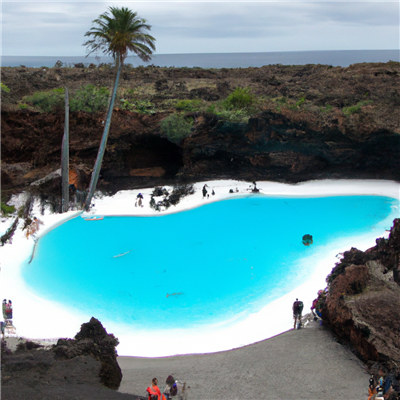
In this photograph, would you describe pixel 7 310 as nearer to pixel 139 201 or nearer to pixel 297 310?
pixel 297 310

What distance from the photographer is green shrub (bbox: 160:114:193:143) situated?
19.0 meters

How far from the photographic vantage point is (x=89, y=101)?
19906 mm

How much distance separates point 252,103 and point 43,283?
13546 mm

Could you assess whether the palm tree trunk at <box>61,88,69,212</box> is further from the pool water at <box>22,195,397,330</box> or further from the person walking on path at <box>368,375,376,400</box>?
the person walking on path at <box>368,375,376,400</box>

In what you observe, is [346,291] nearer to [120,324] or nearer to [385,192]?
[120,324]

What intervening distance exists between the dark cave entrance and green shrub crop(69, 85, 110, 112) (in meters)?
2.56

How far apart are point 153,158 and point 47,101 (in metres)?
5.77

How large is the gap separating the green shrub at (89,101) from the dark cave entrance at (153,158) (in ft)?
8.41

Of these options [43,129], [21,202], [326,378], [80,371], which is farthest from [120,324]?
[43,129]

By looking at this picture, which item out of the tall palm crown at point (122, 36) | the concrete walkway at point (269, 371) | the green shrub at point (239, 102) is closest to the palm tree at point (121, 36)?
the tall palm crown at point (122, 36)

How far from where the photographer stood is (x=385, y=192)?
714 inches

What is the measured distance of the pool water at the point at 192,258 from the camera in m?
10.8

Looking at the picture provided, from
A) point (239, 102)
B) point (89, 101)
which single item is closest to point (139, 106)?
point (89, 101)

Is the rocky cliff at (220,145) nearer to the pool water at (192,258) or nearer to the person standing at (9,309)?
the pool water at (192,258)
